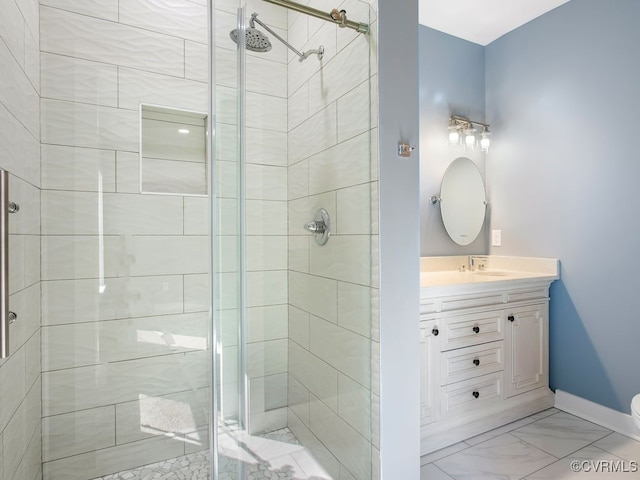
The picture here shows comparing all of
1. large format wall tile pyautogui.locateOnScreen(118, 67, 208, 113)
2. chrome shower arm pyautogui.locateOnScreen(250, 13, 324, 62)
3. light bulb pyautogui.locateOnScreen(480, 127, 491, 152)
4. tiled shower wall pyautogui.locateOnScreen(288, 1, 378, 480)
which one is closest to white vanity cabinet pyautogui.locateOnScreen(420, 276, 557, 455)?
tiled shower wall pyautogui.locateOnScreen(288, 1, 378, 480)

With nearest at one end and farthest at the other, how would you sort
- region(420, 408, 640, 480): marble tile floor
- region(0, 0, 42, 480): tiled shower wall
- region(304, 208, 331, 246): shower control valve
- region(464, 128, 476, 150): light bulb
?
1. region(0, 0, 42, 480): tiled shower wall
2. region(304, 208, 331, 246): shower control valve
3. region(420, 408, 640, 480): marble tile floor
4. region(464, 128, 476, 150): light bulb

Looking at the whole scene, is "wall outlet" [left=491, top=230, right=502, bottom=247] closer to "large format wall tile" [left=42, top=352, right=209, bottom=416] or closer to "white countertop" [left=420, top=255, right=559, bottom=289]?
"white countertop" [left=420, top=255, right=559, bottom=289]

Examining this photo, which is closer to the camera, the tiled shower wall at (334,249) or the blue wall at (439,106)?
the tiled shower wall at (334,249)

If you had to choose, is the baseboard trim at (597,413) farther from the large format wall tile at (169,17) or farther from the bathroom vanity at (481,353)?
the large format wall tile at (169,17)

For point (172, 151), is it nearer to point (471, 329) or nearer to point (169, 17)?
point (169, 17)

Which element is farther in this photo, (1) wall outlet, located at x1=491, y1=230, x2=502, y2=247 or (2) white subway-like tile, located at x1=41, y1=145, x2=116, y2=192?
(1) wall outlet, located at x1=491, y1=230, x2=502, y2=247

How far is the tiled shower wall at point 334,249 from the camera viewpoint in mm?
1331

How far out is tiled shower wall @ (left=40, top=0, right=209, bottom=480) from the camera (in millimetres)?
1536

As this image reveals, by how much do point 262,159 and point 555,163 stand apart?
2.05 meters

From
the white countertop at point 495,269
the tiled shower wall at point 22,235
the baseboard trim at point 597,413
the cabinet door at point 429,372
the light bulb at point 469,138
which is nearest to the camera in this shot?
the tiled shower wall at point 22,235

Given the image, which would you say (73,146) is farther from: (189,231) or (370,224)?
(370,224)

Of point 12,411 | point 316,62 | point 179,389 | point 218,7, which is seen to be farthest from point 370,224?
point 12,411
